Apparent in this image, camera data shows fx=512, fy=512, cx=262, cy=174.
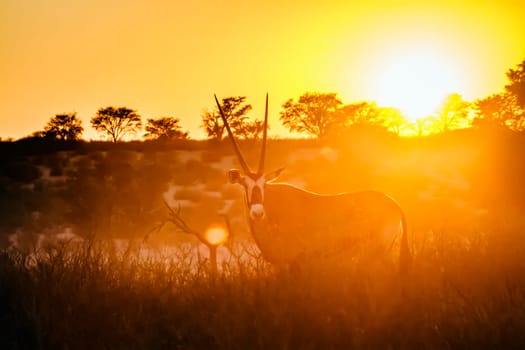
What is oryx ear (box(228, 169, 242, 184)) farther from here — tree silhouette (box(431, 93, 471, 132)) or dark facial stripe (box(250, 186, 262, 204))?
tree silhouette (box(431, 93, 471, 132))

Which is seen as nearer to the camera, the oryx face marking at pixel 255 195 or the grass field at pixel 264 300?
the grass field at pixel 264 300

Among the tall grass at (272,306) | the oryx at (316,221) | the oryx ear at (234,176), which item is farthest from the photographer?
the oryx ear at (234,176)

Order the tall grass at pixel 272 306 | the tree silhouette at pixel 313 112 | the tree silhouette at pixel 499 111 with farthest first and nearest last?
the tree silhouette at pixel 313 112
the tree silhouette at pixel 499 111
the tall grass at pixel 272 306

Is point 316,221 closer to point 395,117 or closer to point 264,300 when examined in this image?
point 264,300

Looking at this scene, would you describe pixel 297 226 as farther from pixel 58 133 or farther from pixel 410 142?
pixel 58 133

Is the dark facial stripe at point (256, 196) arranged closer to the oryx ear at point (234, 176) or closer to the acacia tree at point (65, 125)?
the oryx ear at point (234, 176)

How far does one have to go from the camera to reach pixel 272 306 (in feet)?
14.9

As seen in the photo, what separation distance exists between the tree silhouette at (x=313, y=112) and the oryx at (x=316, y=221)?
183 feet

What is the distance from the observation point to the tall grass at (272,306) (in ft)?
13.7

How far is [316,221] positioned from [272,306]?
2.50 metres

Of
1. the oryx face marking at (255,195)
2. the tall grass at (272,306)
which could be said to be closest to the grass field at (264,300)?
the tall grass at (272,306)

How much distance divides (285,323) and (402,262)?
234 cm

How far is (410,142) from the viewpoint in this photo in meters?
32.6

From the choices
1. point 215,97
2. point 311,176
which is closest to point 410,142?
point 311,176
